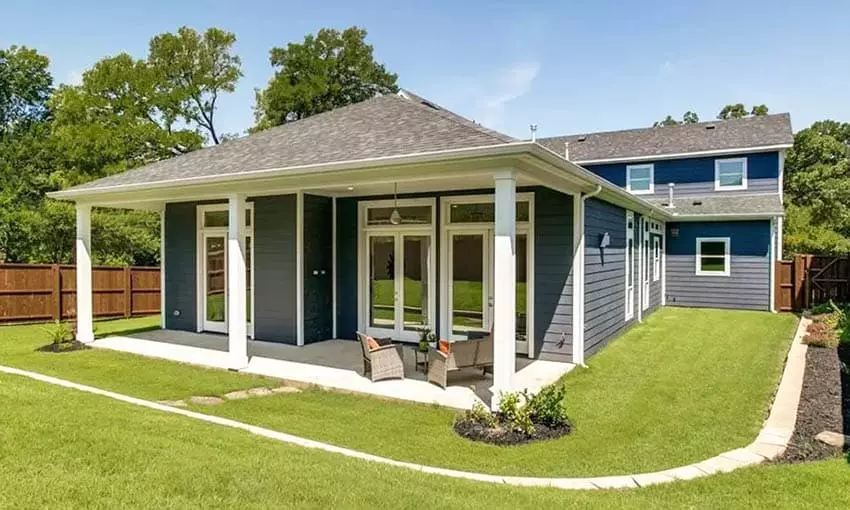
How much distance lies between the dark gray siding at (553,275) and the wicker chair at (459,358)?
62.4 inches

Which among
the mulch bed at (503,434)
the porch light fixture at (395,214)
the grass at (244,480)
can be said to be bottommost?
the mulch bed at (503,434)

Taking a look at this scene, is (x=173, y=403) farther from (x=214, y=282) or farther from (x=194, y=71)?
(x=194, y=71)

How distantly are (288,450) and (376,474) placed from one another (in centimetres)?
94

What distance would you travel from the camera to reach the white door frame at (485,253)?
28.4 feet

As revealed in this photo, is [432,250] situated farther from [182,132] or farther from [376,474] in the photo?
[182,132]

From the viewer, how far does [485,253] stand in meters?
9.07

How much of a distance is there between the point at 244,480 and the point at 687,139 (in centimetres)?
2038

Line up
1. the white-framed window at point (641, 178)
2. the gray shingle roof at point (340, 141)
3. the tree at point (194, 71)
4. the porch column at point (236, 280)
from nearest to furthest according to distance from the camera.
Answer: the gray shingle roof at point (340, 141), the porch column at point (236, 280), the white-framed window at point (641, 178), the tree at point (194, 71)

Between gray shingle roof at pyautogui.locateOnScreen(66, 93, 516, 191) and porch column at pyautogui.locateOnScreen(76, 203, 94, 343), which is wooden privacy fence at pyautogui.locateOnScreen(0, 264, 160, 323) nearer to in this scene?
porch column at pyautogui.locateOnScreen(76, 203, 94, 343)

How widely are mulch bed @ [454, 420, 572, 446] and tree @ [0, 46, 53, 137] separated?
3733cm

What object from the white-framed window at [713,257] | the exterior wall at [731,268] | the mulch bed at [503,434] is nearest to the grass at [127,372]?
the mulch bed at [503,434]

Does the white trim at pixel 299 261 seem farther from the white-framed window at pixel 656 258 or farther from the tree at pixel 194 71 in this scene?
the tree at pixel 194 71

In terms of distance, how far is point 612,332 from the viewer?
411 inches

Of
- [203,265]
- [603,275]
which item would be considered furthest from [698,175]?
[203,265]
